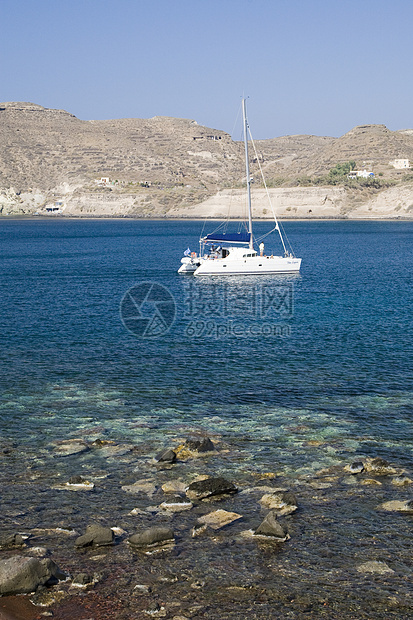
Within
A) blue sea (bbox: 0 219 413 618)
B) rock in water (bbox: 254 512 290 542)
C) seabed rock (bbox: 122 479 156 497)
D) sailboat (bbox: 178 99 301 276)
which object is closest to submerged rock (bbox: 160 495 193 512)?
seabed rock (bbox: 122 479 156 497)

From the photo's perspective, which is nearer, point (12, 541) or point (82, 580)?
point (82, 580)

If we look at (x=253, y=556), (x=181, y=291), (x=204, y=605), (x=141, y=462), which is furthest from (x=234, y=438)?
(x=181, y=291)

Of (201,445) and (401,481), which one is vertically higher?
(201,445)

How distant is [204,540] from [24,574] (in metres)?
3.65

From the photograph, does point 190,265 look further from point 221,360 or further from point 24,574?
point 24,574

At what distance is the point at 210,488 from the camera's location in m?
16.0

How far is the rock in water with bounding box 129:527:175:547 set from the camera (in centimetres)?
1358

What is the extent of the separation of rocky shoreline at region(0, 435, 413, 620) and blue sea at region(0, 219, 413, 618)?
11 cm

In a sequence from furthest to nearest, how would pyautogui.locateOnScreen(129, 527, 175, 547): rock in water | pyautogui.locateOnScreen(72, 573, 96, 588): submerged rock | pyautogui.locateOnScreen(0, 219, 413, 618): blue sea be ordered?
1. pyautogui.locateOnScreen(0, 219, 413, 618): blue sea
2. pyautogui.locateOnScreen(129, 527, 175, 547): rock in water
3. pyautogui.locateOnScreen(72, 573, 96, 588): submerged rock

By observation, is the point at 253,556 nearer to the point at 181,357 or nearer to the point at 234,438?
the point at 234,438

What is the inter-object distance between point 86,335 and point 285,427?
17.9 m

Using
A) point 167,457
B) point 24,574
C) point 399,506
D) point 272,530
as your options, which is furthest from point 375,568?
point 167,457

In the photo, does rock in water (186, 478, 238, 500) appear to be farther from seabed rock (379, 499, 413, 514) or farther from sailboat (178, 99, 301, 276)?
sailboat (178, 99, 301, 276)

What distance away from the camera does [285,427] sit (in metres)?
21.0
